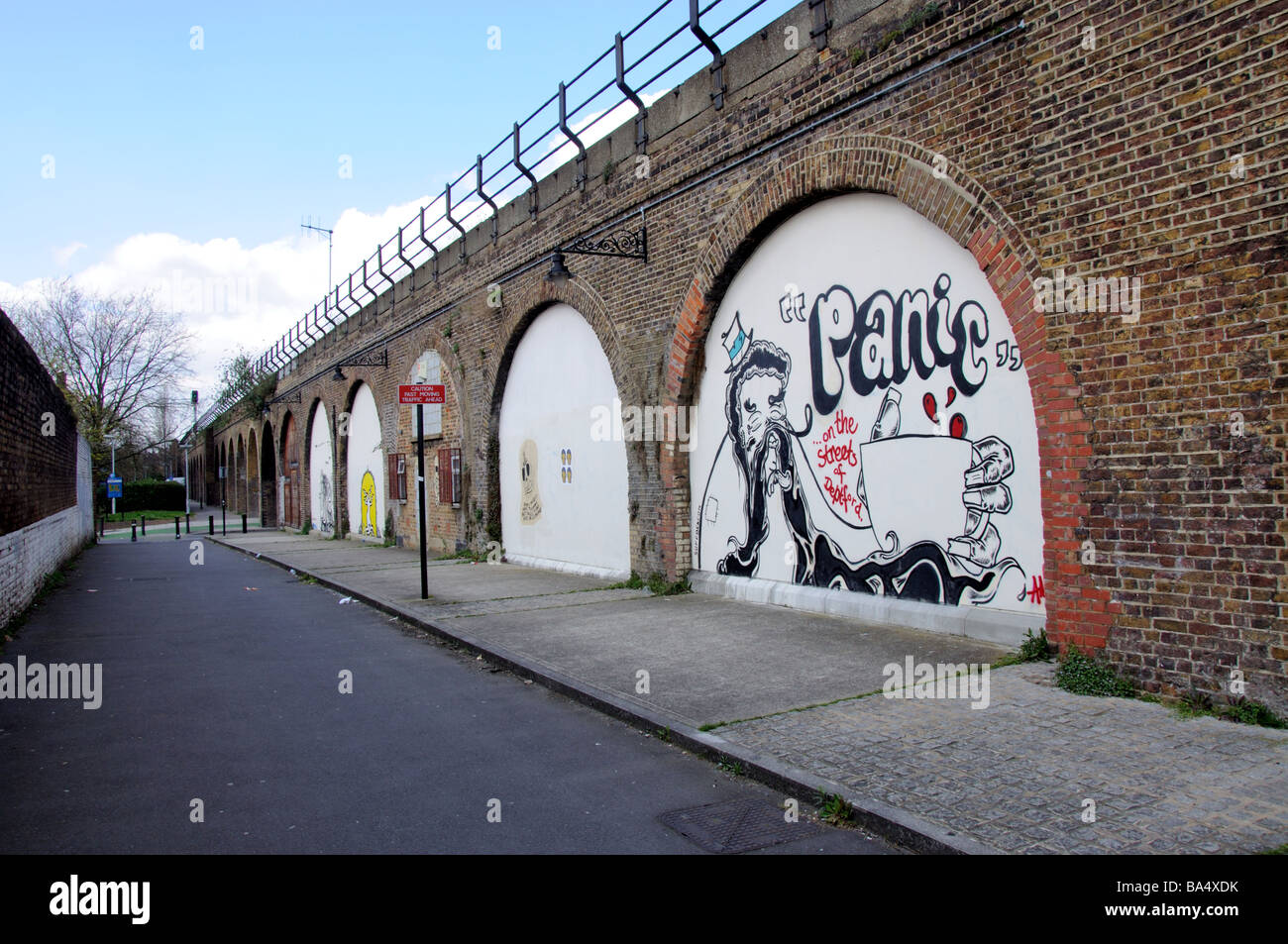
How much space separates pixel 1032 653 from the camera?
6707 mm

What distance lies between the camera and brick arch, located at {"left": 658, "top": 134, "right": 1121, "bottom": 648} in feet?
20.7

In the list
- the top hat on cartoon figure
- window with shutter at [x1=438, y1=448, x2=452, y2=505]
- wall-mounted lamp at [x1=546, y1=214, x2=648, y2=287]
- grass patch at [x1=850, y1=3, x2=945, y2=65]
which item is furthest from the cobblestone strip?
window with shutter at [x1=438, y1=448, x2=452, y2=505]

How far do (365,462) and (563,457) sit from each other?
1257 centimetres

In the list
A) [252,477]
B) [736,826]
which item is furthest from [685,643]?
[252,477]

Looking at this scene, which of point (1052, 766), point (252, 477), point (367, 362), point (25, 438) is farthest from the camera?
point (252, 477)

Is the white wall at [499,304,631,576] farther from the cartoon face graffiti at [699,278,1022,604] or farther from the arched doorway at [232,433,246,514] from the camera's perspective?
the arched doorway at [232,433,246,514]

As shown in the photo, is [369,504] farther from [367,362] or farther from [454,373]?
[454,373]

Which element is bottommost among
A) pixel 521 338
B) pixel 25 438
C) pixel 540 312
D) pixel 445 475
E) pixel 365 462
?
pixel 445 475

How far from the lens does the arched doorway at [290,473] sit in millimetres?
33688

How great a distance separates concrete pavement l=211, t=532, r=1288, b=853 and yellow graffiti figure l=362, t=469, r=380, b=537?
52.5ft

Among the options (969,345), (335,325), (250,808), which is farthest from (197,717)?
(335,325)

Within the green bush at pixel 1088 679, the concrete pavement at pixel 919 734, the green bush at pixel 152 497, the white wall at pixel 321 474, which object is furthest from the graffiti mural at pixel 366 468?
the green bush at pixel 152 497

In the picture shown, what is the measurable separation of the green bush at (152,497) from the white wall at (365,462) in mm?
48193
